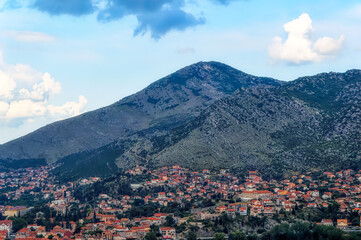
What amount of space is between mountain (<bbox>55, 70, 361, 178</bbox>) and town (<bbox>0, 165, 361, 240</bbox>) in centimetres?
690

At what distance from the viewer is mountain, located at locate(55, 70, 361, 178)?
433 ft

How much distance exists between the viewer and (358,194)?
101312 mm

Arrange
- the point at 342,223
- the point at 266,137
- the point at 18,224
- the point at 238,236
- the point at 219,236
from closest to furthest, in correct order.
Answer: the point at 238,236
the point at 219,236
the point at 342,223
the point at 18,224
the point at 266,137

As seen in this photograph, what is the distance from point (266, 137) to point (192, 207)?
52.6 m

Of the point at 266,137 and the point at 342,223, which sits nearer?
the point at 342,223

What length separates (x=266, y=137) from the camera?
147125 mm

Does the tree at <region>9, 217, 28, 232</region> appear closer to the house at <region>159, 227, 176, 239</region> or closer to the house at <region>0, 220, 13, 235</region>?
the house at <region>0, 220, 13, 235</region>

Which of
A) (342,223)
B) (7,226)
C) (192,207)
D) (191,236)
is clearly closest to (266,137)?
(192,207)

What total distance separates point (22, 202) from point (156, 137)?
58247 millimetres

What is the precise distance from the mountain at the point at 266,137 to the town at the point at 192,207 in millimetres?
6900

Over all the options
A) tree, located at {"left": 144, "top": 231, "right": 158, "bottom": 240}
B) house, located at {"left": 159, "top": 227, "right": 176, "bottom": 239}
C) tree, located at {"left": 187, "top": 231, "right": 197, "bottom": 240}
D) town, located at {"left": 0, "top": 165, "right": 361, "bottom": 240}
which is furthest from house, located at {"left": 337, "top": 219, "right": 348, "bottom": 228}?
tree, located at {"left": 144, "top": 231, "right": 158, "bottom": 240}

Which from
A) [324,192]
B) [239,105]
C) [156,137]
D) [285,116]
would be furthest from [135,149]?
[324,192]

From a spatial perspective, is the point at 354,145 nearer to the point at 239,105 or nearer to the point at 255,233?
the point at 239,105

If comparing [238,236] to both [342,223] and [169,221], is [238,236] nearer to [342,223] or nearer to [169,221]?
[169,221]
